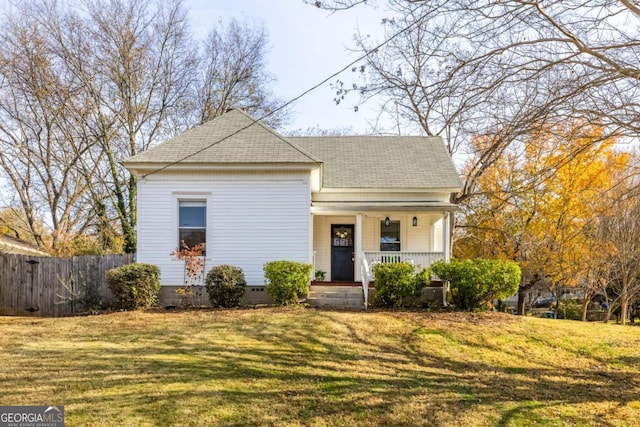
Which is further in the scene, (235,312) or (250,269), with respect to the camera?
(250,269)

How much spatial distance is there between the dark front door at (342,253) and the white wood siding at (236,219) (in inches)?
109

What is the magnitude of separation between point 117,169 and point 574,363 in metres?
23.0

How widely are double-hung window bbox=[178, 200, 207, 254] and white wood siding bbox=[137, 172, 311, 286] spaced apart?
153mm

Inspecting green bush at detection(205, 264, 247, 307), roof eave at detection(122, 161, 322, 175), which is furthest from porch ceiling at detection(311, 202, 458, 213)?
green bush at detection(205, 264, 247, 307)

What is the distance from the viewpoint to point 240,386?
6.49 meters

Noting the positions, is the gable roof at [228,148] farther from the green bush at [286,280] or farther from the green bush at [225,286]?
the green bush at [225,286]

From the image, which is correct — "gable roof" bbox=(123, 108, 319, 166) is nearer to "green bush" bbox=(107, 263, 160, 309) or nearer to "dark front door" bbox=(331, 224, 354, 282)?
"green bush" bbox=(107, 263, 160, 309)

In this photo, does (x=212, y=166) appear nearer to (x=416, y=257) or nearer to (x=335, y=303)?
(x=335, y=303)

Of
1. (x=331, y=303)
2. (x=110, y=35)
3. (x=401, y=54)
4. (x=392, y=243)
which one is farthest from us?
(x=110, y=35)

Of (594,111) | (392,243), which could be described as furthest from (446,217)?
(594,111)

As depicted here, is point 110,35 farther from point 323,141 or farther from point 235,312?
point 235,312


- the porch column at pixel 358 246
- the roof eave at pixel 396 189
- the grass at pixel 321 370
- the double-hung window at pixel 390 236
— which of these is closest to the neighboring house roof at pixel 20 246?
the grass at pixel 321 370

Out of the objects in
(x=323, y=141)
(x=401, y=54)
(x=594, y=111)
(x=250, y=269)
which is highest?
(x=323, y=141)

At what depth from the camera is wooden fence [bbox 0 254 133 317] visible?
13.8 meters
